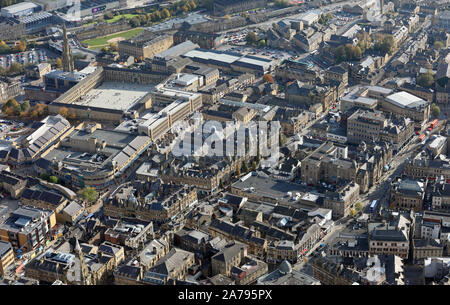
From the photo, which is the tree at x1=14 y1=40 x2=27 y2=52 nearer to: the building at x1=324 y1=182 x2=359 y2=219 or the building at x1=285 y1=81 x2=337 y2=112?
the building at x1=285 y1=81 x2=337 y2=112

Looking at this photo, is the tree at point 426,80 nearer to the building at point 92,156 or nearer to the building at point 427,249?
the building at point 92,156

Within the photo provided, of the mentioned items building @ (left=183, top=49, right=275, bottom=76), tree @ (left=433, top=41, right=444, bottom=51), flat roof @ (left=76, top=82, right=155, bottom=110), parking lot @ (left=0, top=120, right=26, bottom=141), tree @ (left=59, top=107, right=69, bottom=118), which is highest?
tree @ (left=433, top=41, right=444, bottom=51)

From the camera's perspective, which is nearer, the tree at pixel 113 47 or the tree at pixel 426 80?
the tree at pixel 426 80

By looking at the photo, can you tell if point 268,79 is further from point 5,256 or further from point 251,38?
point 5,256

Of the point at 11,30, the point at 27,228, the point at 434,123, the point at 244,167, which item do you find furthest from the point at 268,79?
the point at 11,30

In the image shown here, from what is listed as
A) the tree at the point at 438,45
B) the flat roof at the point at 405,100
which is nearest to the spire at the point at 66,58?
the flat roof at the point at 405,100

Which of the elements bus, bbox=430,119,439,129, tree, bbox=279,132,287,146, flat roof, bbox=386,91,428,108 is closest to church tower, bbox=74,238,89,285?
tree, bbox=279,132,287,146
